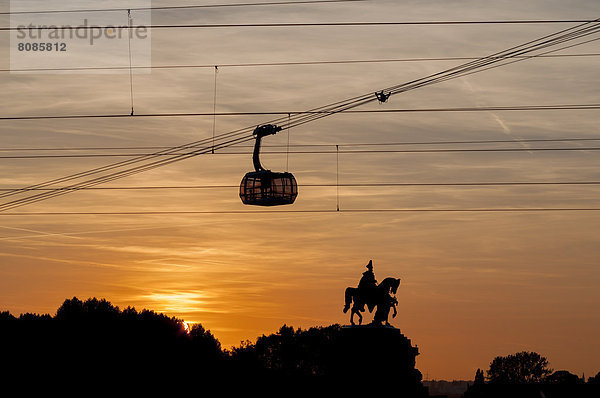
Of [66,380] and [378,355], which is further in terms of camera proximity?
[66,380]

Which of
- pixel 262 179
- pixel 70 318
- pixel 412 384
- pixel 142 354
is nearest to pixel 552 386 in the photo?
pixel 142 354

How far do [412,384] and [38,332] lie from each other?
181 feet

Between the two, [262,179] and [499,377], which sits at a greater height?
[262,179]

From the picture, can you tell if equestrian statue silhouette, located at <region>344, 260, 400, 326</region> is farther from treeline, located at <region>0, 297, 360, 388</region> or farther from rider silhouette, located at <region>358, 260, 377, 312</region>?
treeline, located at <region>0, 297, 360, 388</region>

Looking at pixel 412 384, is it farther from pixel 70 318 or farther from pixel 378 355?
pixel 70 318

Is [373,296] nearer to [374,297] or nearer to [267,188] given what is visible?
[374,297]

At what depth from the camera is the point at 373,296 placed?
63906 millimetres

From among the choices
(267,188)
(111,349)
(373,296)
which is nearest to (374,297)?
(373,296)

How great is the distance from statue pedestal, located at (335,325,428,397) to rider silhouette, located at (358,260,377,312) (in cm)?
142

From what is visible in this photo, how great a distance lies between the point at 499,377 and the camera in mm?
199250

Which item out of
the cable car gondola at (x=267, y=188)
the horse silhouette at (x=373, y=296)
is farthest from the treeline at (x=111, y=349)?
the cable car gondola at (x=267, y=188)

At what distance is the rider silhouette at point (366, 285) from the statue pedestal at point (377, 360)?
1.42 metres

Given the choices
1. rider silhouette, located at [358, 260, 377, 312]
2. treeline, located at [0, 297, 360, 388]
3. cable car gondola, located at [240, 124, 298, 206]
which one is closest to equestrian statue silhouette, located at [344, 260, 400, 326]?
rider silhouette, located at [358, 260, 377, 312]

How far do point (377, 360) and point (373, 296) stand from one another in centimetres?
342
